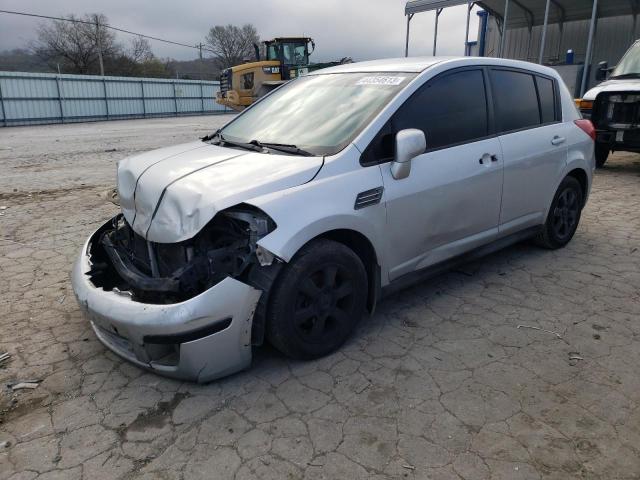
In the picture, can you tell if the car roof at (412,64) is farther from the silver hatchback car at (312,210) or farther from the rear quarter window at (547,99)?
the rear quarter window at (547,99)

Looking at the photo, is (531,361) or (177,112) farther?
(177,112)

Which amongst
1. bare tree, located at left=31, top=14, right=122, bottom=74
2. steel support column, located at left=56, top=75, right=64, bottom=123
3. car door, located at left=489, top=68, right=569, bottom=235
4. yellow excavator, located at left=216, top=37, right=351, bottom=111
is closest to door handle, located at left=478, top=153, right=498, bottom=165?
car door, located at left=489, top=68, right=569, bottom=235

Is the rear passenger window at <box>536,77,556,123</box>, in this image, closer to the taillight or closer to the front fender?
the taillight

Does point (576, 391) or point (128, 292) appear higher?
point (128, 292)

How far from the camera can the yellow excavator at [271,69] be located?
68.0 feet

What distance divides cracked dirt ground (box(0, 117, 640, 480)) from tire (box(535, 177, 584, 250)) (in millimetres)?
509

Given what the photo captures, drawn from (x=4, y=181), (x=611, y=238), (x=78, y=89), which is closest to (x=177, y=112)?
(x=78, y=89)

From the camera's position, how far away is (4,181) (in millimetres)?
8828

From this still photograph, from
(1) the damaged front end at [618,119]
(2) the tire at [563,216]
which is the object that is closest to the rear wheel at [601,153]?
(1) the damaged front end at [618,119]

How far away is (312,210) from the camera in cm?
278

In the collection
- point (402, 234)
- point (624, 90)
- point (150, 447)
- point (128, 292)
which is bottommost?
point (150, 447)

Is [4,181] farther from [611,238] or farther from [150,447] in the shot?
[611,238]

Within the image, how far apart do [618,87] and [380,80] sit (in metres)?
6.85

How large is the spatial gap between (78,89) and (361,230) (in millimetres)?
29444
